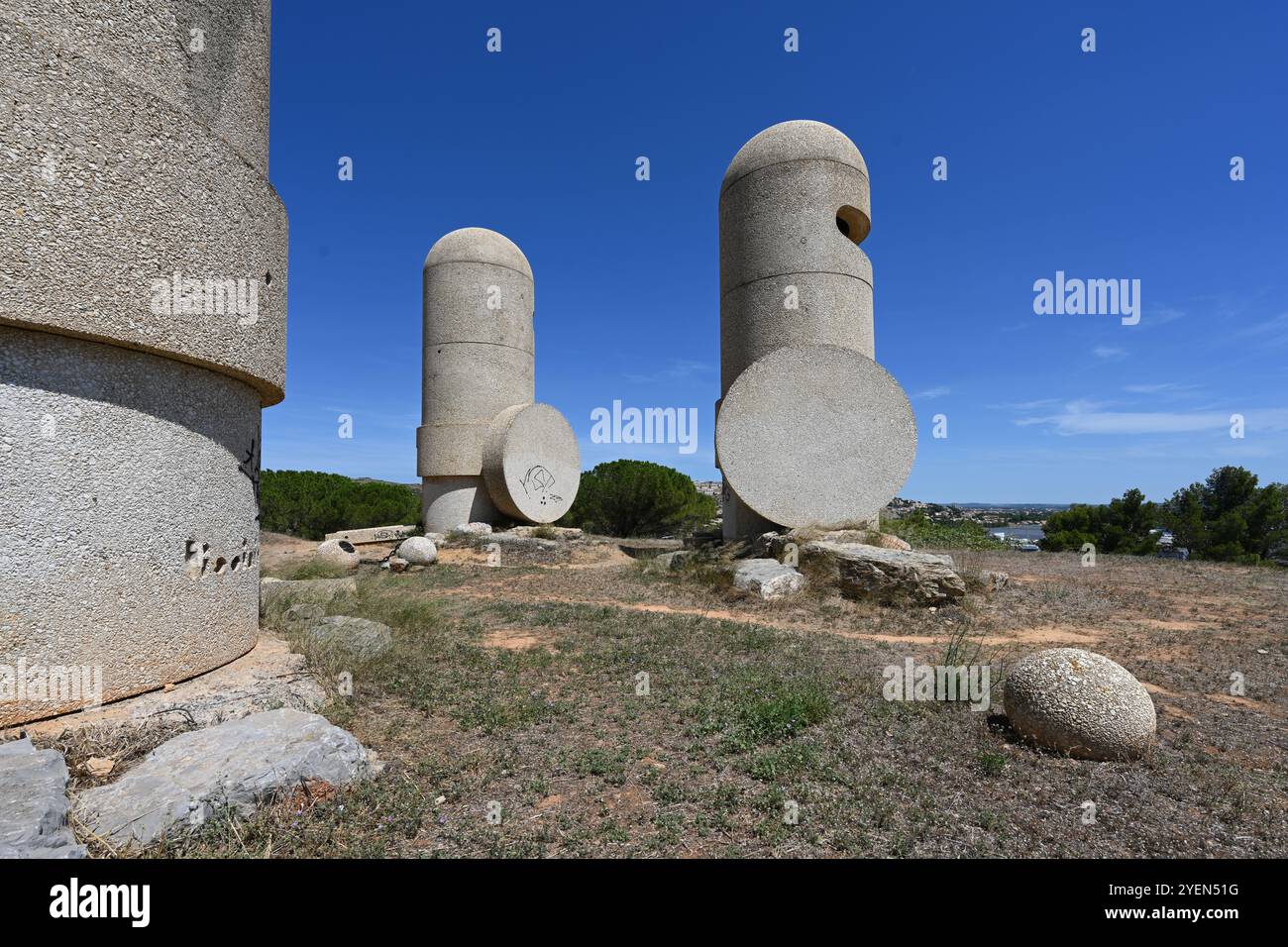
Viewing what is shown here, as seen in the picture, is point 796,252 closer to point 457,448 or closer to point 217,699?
point 457,448

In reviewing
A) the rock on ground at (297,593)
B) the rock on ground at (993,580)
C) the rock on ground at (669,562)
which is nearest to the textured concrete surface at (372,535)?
the rock on ground at (669,562)

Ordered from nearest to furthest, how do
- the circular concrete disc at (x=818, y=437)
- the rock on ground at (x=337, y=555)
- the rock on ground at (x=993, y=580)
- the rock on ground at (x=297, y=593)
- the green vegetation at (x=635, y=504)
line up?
the rock on ground at (x=297, y=593), the rock on ground at (x=993, y=580), the circular concrete disc at (x=818, y=437), the rock on ground at (x=337, y=555), the green vegetation at (x=635, y=504)

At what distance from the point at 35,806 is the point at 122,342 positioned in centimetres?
208

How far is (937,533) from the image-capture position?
45.8ft

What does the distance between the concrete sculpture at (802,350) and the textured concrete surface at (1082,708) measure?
19.7 ft

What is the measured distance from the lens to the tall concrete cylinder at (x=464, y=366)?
48.6ft

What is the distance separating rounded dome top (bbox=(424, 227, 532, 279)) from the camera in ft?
48.9

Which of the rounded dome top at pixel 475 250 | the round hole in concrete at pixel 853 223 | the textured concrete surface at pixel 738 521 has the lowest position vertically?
the textured concrete surface at pixel 738 521

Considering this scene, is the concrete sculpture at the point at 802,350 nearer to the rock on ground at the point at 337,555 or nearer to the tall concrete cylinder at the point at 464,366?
the tall concrete cylinder at the point at 464,366

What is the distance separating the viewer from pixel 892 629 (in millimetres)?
6672

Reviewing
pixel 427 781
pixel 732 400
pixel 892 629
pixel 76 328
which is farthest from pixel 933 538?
pixel 76 328

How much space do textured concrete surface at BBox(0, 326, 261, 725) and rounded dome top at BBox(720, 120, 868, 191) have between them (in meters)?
9.79

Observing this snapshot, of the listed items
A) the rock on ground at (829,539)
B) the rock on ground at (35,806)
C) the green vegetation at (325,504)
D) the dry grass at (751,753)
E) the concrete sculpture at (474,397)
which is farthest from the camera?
the green vegetation at (325,504)
